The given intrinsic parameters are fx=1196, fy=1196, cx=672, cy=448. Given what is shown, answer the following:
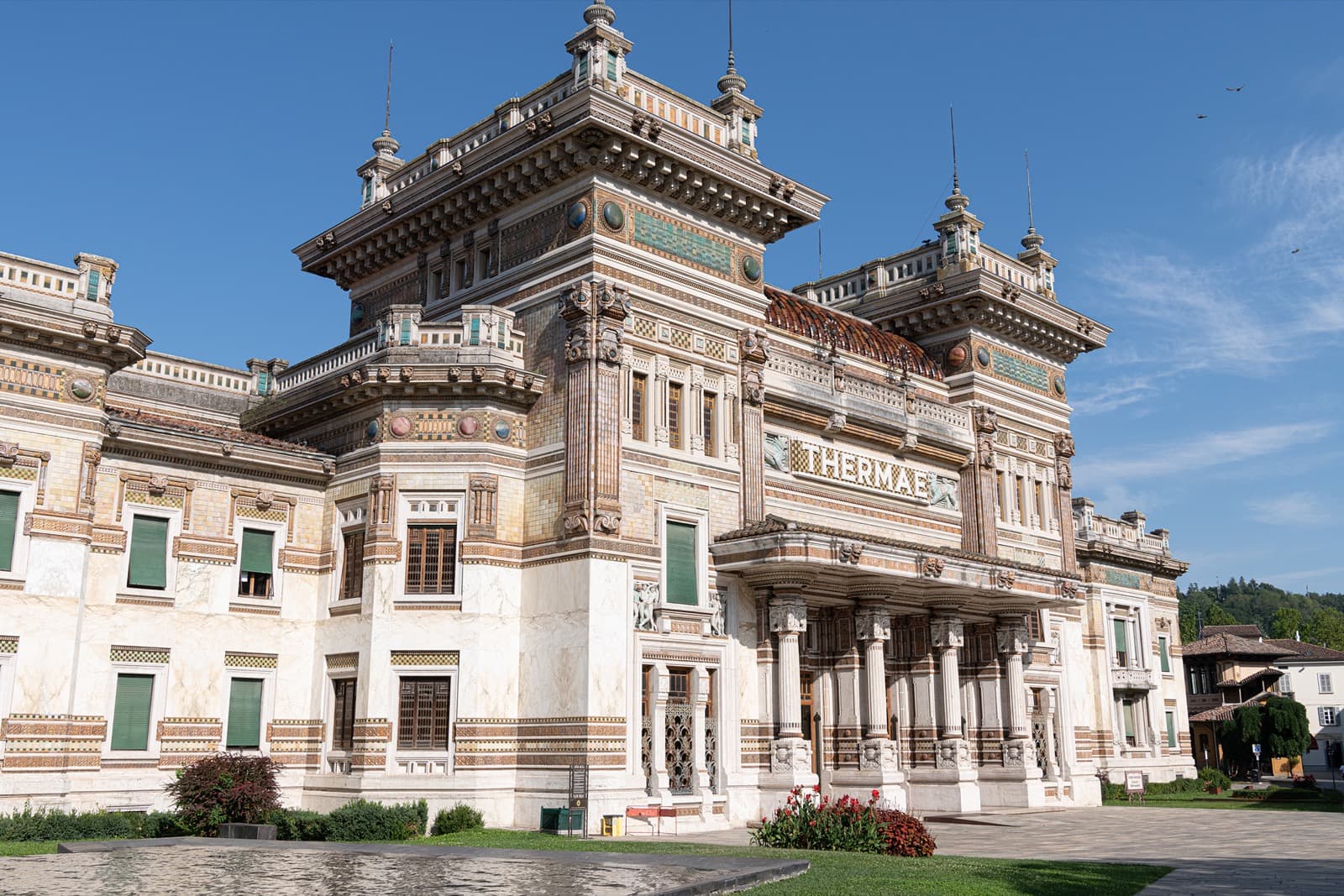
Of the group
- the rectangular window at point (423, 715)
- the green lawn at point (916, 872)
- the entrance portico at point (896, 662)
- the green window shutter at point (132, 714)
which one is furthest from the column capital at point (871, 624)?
the green window shutter at point (132, 714)

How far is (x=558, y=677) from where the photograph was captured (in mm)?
29047

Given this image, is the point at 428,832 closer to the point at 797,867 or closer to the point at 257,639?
the point at 257,639

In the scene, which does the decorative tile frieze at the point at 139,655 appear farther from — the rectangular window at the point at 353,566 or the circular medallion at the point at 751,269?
the circular medallion at the point at 751,269

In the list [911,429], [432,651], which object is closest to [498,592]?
[432,651]

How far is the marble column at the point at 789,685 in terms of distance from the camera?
30.8 metres

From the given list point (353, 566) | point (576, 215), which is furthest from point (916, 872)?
point (576, 215)

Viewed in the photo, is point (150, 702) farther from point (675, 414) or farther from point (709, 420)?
point (709, 420)

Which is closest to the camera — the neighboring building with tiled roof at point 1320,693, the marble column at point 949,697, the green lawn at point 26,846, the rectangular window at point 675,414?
the green lawn at point 26,846

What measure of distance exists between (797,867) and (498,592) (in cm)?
1363

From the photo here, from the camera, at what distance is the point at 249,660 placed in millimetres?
30906

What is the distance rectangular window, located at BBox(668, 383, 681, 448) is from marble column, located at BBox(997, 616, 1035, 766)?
46.1ft

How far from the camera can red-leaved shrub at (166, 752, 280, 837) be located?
2506 centimetres

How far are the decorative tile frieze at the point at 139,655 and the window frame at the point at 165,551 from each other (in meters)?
1.25

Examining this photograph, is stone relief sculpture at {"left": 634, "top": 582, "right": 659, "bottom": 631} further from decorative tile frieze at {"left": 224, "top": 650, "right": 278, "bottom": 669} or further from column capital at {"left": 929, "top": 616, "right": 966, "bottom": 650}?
column capital at {"left": 929, "top": 616, "right": 966, "bottom": 650}
